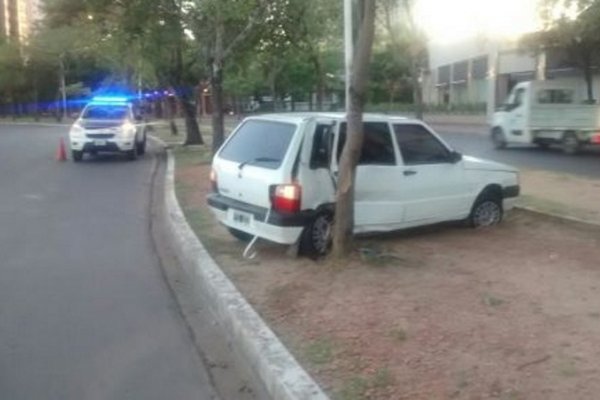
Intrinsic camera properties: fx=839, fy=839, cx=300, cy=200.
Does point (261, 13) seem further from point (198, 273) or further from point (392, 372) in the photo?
point (392, 372)

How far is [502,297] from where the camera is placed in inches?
263

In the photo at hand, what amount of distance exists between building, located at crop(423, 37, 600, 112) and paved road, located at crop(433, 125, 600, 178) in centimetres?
675

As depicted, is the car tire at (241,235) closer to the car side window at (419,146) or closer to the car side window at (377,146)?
the car side window at (377,146)

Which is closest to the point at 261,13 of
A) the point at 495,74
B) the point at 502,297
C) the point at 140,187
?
the point at 140,187

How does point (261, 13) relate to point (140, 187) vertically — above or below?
above

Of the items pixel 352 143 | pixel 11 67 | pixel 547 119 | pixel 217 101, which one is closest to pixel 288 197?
pixel 352 143

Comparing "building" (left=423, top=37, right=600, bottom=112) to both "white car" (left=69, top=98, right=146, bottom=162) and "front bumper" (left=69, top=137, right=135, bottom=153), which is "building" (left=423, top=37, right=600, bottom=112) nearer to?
"white car" (left=69, top=98, right=146, bottom=162)

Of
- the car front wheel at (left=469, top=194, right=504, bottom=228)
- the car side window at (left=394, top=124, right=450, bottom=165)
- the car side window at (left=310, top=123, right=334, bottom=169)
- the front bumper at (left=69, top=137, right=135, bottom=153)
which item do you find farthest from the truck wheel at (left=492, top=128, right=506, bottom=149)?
the car side window at (left=310, top=123, right=334, bottom=169)

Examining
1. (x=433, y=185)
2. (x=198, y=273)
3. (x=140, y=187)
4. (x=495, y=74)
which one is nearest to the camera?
(x=198, y=273)

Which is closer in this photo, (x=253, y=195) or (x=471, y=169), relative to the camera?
(x=253, y=195)

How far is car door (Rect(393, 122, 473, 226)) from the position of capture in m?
9.27

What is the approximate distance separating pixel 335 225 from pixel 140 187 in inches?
373

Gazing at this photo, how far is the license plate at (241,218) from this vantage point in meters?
8.60

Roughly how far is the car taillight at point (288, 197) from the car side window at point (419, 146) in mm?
1642
